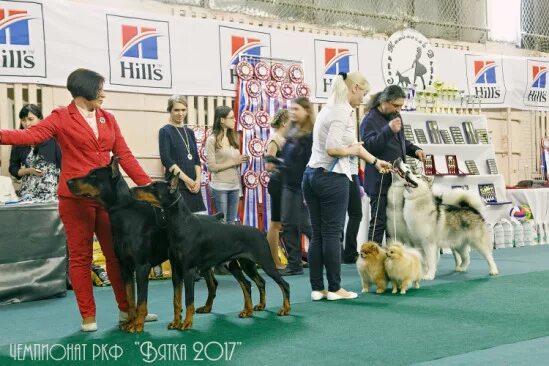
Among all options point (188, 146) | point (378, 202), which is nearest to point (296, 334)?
point (378, 202)

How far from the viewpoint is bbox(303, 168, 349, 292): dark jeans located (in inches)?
168

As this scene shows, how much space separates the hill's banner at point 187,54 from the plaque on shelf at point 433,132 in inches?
31.9

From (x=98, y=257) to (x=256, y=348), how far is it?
3187 millimetres

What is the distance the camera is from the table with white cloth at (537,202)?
8.77 m

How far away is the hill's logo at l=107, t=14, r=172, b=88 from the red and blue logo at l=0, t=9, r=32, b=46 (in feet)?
2.66

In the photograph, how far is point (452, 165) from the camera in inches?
330

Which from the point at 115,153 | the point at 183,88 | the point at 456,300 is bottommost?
the point at 456,300

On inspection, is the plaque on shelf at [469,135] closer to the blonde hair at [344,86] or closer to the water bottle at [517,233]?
the water bottle at [517,233]

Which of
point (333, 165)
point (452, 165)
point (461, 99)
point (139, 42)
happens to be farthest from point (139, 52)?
point (461, 99)

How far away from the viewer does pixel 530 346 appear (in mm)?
3059

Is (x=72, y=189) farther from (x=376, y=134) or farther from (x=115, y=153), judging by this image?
(x=376, y=134)

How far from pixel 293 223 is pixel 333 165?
159cm

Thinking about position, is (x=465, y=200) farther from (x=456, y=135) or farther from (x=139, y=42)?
(x=139, y=42)

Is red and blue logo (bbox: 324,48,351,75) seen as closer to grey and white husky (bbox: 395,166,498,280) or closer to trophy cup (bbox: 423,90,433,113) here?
trophy cup (bbox: 423,90,433,113)
